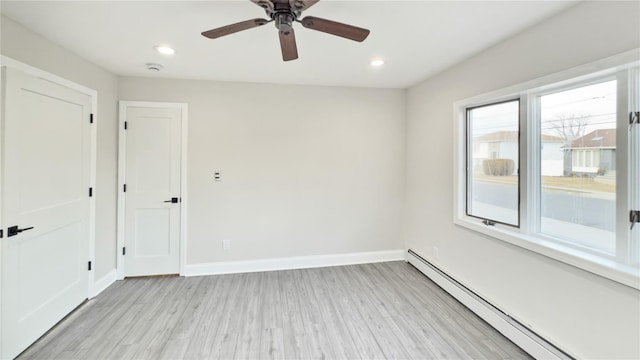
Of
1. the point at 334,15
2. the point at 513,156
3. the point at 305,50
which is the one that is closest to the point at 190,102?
the point at 305,50

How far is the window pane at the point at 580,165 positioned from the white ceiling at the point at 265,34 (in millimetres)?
656

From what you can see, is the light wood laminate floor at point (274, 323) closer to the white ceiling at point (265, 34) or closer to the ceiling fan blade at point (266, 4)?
the ceiling fan blade at point (266, 4)

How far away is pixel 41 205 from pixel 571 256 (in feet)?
13.1

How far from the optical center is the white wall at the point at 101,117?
88.7 inches

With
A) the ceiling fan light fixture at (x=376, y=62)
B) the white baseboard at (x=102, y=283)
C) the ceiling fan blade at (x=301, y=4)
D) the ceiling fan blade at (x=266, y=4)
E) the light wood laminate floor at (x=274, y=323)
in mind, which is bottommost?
the light wood laminate floor at (x=274, y=323)

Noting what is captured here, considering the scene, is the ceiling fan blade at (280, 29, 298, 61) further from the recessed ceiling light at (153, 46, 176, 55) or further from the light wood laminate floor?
the light wood laminate floor

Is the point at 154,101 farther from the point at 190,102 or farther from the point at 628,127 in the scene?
the point at 628,127

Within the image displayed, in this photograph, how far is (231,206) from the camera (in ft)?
11.8

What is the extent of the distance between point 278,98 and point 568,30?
288 centimetres

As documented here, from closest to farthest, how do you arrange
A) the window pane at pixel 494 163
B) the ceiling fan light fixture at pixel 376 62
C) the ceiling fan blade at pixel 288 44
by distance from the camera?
1. the ceiling fan blade at pixel 288 44
2. the window pane at pixel 494 163
3. the ceiling fan light fixture at pixel 376 62

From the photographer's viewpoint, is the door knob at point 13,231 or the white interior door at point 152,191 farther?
the white interior door at point 152,191

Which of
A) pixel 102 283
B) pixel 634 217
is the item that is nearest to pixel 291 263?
pixel 102 283

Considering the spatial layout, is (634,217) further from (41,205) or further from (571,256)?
(41,205)

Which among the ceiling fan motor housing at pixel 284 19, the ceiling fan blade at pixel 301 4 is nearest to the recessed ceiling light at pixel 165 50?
the ceiling fan motor housing at pixel 284 19
